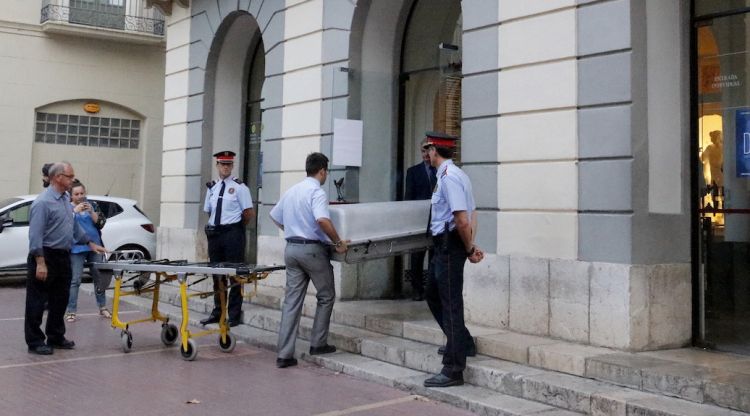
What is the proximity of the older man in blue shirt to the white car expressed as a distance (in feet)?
19.5

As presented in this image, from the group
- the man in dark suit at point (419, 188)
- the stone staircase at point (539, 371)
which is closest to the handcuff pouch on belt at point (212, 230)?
the stone staircase at point (539, 371)

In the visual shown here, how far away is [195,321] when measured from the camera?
32.3ft

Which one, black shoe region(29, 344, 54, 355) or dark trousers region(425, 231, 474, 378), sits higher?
dark trousers region(425, 231, 474, 378)

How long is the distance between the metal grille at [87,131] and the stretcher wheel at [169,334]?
13.3 m

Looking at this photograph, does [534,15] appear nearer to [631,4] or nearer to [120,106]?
[631,4]

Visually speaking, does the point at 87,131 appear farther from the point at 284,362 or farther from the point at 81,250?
the point at 284,362

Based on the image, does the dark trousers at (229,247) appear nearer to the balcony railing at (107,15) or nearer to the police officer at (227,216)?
the police officer at (227,216)

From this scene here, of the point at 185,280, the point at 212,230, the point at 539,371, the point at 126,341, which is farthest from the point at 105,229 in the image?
the point at 539,371

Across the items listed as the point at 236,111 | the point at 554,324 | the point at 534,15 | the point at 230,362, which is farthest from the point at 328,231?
the point at 236,111

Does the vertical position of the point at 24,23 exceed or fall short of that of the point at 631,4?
it exceeds it

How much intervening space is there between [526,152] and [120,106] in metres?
15.8

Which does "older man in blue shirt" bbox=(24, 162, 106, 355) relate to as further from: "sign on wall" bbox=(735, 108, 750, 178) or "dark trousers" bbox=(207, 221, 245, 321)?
"sign on wall" bbox=(735, 108, 750, 178)

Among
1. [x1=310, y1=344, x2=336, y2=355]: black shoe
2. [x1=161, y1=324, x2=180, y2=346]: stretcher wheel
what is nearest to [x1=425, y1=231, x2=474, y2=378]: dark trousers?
[x1=310, y1=344, x2=336, y2=355]: black shoe

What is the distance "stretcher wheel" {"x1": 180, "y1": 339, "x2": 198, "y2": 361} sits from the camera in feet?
25.2
